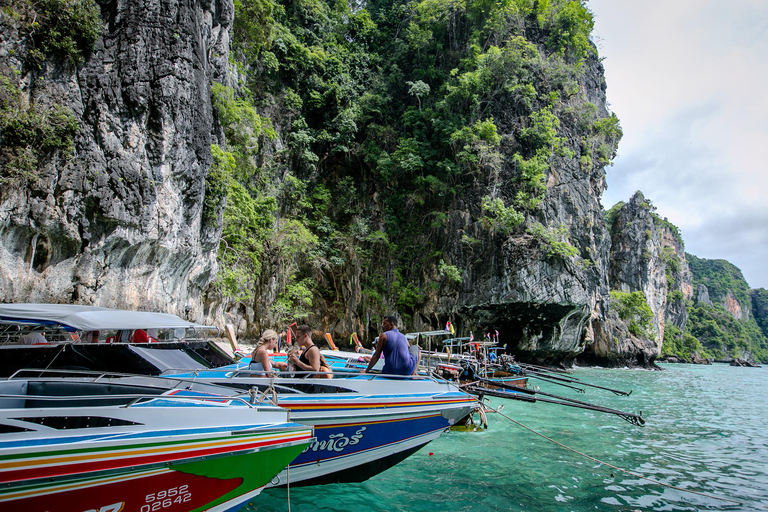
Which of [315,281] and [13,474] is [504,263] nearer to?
[315,281]

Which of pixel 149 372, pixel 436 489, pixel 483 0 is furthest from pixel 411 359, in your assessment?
pixel 483 0

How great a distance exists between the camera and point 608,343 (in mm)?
32438

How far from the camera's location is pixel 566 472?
624 cm

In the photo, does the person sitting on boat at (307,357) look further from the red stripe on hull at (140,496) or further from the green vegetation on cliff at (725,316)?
the green vegetation on cliff at (725,316)

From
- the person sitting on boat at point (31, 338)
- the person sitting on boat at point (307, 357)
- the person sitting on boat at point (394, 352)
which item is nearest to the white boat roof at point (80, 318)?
the person sitting on boat at point (31, 338)

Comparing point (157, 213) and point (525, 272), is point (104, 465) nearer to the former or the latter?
point (157, 213)

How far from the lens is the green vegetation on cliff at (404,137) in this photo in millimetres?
21266

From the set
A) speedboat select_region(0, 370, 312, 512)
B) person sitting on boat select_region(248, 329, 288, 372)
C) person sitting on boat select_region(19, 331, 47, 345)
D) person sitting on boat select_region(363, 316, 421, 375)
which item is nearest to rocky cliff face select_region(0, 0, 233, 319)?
person sitting on boat select_region(19, 331, 47, 345)

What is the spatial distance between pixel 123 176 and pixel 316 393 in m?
8.87

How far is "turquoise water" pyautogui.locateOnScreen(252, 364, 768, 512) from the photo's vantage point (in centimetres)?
502

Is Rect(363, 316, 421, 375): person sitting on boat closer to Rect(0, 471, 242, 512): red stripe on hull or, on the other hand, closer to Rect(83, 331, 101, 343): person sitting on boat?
Rect(0, 471, 242, 512): red stripe on hull

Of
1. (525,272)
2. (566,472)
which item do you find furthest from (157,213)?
(525,272)

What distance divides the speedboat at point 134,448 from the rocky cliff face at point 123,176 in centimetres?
679

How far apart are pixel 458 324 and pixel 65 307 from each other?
1881 cm
